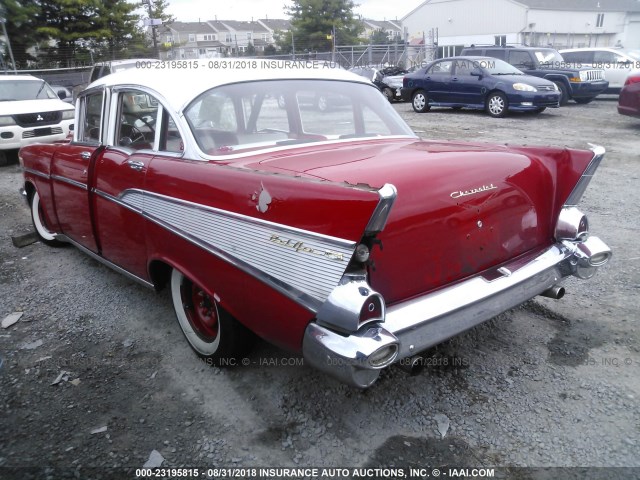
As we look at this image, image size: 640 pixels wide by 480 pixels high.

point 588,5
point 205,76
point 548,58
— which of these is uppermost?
point 588,5

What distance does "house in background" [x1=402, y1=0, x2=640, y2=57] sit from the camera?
4478 cm

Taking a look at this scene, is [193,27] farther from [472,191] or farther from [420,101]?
[472,191]

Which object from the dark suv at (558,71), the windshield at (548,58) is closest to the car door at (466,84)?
the dark suv at (558,71)

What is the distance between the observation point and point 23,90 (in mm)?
Result: 10484

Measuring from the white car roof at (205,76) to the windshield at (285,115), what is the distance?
2.4 inches

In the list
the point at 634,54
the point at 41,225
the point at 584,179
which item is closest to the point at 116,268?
the point at 41,225

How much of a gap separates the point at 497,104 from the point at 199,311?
1170cm

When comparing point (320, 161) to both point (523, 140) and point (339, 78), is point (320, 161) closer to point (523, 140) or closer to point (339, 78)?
point (339, 78)

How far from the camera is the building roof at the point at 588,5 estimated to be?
45625 millimetres

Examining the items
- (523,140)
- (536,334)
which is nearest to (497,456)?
(536,334)

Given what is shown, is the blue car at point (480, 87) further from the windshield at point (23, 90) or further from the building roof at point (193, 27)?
the building roof at point (193, 27)

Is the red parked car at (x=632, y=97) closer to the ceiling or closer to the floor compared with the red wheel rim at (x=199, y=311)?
closer to the ceiling

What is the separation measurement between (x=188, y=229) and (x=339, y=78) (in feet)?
5.63

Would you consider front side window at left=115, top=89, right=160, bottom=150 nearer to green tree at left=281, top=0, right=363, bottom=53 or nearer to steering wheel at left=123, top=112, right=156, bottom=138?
steering wheel at left=123, top=112, right=156, bottom=138
